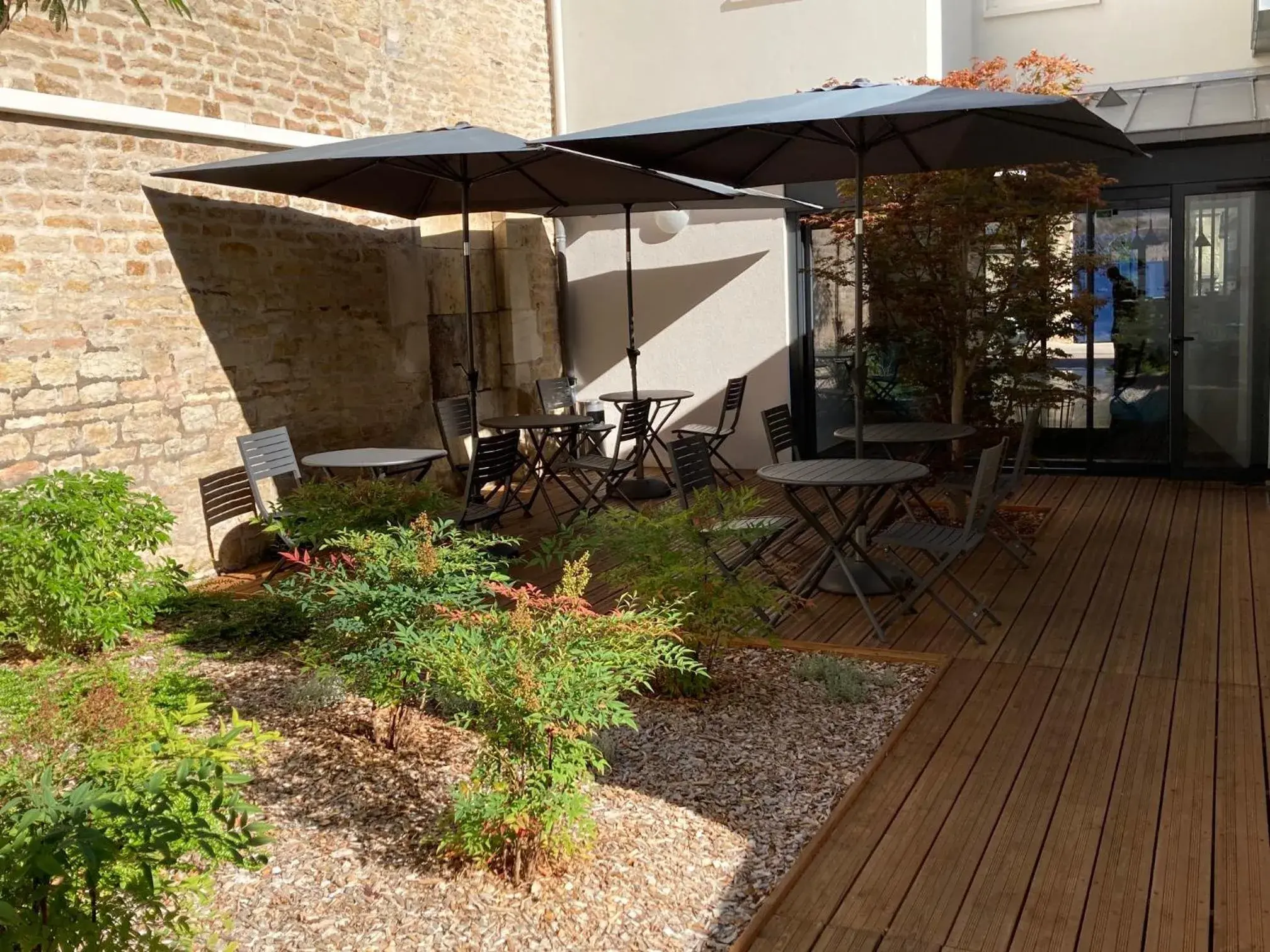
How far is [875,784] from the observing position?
12.8 feet

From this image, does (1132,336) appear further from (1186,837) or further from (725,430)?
(1186,837)

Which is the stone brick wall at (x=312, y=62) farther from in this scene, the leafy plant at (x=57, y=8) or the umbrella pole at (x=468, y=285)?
the umbrella pole at (x=468, y=285)

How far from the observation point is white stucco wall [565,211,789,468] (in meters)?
10.6

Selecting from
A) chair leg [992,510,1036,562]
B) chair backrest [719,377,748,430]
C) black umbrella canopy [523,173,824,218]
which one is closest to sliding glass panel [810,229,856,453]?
black umbrella canopy [523,173,824,218]

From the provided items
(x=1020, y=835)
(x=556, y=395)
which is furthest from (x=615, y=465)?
(x=1020, y=835)

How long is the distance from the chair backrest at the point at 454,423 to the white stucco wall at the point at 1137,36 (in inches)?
237

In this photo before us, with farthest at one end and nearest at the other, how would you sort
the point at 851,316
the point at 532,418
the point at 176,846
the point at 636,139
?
the point at 851,316, the point at 532,418, the point at 636,139, the point at 176,846

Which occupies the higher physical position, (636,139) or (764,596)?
(636,139)

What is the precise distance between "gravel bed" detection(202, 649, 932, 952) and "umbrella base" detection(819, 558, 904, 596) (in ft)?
3.84

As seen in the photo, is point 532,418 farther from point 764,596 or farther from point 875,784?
point 875,784

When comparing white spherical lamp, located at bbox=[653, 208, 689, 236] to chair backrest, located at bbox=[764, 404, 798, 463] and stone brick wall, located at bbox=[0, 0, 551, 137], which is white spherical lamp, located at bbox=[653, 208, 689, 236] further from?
chair backrest, located at bbox=[764, 404, 798, 463]

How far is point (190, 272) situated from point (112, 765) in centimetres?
485

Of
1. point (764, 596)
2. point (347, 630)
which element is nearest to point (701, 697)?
point (764, 596)

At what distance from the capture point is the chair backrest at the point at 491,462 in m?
6.99
